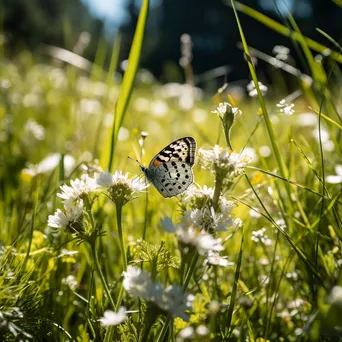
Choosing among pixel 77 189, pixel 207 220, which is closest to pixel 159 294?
pixel 207 220

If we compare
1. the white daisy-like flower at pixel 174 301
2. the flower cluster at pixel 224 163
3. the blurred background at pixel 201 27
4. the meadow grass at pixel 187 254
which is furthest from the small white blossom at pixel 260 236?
the blurred background at pixel 201 27

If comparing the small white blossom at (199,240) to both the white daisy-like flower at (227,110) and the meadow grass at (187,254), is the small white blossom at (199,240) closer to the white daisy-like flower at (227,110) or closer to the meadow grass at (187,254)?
the meadow grass at (187,254)

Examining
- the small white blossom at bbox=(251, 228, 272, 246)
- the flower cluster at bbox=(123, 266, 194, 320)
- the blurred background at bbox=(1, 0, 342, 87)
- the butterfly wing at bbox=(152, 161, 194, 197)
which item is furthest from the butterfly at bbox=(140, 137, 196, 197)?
the blurred background at bbox=(1, 0, 342, 87)

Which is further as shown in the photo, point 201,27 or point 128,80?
point 201,27

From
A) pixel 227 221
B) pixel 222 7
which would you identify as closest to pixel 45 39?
pixel 227 221

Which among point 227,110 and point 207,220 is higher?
point 227,110

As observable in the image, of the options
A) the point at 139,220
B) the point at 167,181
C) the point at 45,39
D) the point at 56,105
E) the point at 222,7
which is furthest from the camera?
the point at 222,7

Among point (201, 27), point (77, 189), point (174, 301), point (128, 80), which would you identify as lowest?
point (174, 301)

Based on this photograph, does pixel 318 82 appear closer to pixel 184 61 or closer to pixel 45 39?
pixel 184 61

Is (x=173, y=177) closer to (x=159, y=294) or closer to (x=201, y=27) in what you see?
(x=159, y=294)
